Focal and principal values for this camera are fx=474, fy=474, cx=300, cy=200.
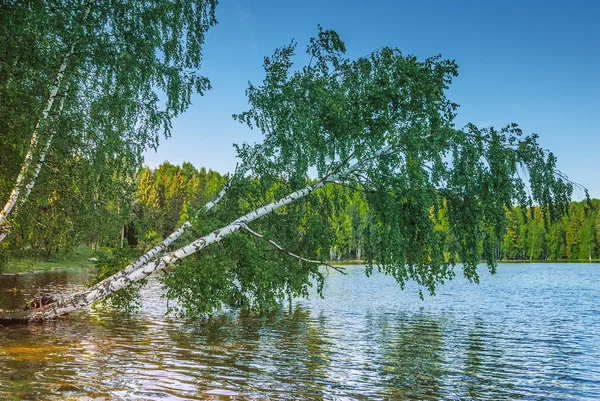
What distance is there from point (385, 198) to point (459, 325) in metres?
9.21

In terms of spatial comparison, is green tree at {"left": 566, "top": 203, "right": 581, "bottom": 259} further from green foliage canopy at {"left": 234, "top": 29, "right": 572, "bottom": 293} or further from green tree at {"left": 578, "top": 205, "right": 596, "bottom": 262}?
green foliage canopy at {"left": 234, "top": 29, "right": 572, "bottom": 293}

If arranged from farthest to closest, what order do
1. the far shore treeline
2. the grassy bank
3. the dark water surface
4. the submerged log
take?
the grassy bank
the submerged log
the far shore treeline
the dark water surface

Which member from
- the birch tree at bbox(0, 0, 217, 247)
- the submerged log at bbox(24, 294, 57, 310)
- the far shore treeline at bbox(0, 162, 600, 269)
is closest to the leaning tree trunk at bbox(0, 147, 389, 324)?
the submerged log at bbox(24, 294, 57, 310)

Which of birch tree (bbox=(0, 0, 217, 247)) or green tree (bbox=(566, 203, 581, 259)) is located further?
green tree (bbox=(566, 203, 581, 259))

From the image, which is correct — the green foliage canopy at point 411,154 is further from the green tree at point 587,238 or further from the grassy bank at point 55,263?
the green tree at point 587,238

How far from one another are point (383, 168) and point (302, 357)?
6.29 metres

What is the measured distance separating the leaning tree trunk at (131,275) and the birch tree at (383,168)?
0.12 feet

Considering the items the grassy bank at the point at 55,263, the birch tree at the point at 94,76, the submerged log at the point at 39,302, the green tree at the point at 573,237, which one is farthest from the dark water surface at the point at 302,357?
the green tree at the point at 573,237

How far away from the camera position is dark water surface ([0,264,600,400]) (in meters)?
9.62

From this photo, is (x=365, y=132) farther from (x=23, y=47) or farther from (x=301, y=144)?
(x=23, y=47)

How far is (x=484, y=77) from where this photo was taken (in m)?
27.2

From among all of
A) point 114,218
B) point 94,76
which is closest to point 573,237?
point 114,218

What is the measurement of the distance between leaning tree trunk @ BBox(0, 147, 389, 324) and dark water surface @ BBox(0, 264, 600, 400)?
65cm

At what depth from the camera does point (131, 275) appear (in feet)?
48.9
